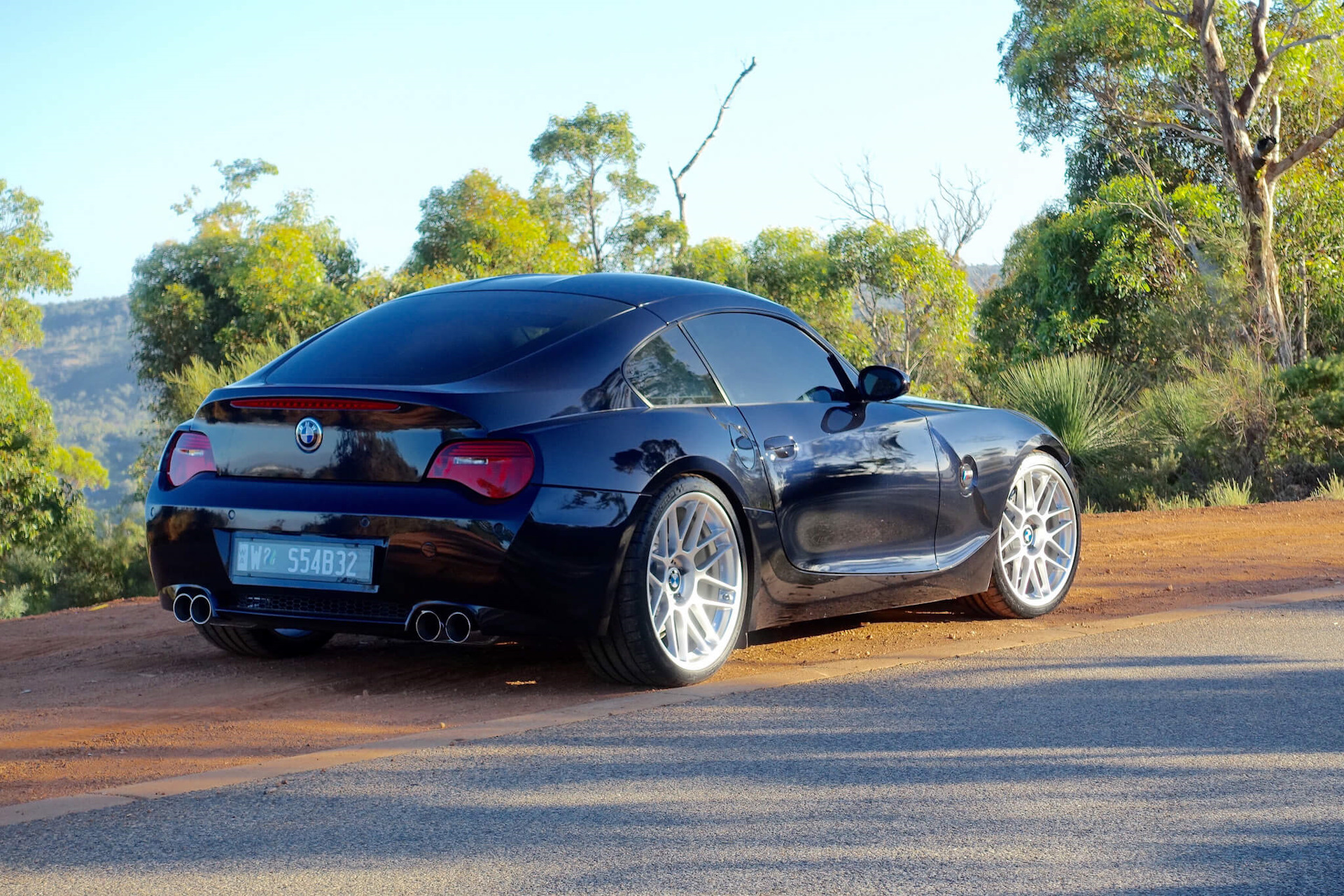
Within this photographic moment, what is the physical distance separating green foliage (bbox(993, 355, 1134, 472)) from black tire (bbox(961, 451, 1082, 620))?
9196mm

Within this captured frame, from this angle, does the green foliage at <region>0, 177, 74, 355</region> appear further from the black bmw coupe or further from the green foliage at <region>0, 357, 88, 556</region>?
the black bmw coupe

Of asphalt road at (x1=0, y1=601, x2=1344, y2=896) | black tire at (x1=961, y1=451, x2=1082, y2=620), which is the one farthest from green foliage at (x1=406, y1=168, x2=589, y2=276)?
asphalt road at (x1=0, y1=601, x2=1344, y2=896)

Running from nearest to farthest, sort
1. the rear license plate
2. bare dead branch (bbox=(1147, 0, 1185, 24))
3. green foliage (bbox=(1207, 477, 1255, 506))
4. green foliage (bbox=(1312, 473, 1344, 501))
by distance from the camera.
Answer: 1. the rear license plate
2. green foliage (bbox=(1312, 473, 1344, 501))
3. green foliage (bbox=(1207, 477, 1255, 506))
4. bare dead branch (bbox=(1147, 0, 1185, 24))

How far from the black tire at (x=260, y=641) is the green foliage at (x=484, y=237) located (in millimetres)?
32744

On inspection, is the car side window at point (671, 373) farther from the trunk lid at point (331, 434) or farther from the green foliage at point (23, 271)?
the green foliage at point (23, 271)

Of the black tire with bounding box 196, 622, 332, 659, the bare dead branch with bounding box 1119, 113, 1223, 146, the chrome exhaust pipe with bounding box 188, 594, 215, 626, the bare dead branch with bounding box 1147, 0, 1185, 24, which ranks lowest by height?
the black tire with bounding box 196, 622, 332, 659

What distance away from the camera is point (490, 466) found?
4.69m

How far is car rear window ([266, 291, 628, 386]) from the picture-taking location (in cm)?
509

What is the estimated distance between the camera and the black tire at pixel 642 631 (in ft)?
15.9

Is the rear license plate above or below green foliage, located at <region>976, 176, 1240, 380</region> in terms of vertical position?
below

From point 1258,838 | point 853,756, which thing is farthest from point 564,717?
point 1258,838

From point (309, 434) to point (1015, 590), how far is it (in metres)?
3.44

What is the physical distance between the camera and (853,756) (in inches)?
164

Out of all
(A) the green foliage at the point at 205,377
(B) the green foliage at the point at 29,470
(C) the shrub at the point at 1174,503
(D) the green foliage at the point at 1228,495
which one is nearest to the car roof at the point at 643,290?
(C) the shrub at the point at 1174,503
